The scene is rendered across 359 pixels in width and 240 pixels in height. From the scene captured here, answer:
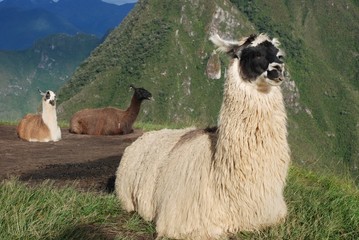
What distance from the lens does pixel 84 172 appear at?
25.3 feet

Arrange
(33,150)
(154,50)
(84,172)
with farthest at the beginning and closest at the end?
(154,50)
(33,150)
(84,172)

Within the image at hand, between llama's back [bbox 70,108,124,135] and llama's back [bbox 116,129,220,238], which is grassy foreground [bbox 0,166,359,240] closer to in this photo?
llama's back [bbox 116,129,220,238]

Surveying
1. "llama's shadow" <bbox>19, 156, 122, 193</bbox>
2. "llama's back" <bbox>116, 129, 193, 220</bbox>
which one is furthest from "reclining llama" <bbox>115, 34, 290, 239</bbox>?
"llama's shadow" <bbox>19, 156, 122, 193</bbox>

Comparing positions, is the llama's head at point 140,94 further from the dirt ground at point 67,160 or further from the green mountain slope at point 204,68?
the green mountain slope at point 204,68

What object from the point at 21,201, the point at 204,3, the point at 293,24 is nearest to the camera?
the point at 21,201

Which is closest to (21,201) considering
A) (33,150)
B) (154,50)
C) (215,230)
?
(215,230)

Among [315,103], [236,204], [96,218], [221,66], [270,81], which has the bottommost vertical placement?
[315,103]

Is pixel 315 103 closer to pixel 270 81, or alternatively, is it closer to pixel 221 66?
pixel 221 66

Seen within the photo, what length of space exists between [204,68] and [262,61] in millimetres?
140891

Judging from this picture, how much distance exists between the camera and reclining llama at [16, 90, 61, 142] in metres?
12.1

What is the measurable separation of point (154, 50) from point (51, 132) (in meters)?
129

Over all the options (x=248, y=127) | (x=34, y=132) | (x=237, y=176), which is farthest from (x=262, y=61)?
(x=34, y=132)

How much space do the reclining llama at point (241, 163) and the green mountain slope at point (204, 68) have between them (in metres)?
110

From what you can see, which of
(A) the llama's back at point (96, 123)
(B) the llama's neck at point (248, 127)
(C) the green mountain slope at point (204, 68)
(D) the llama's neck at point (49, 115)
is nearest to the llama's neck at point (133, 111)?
(A) the llama's back at point (96, 123)
